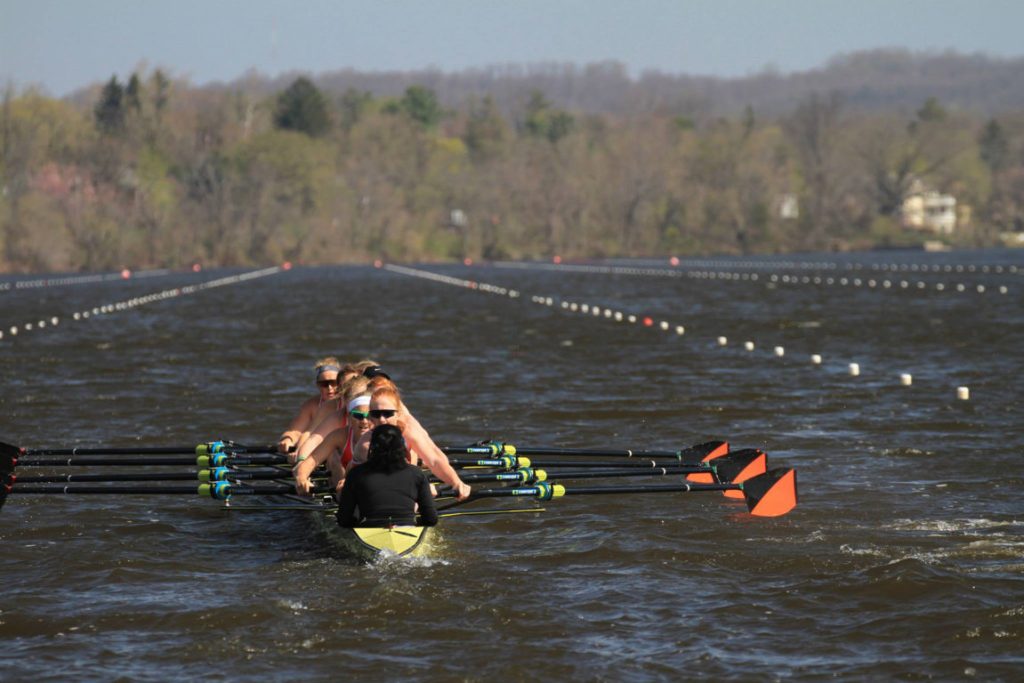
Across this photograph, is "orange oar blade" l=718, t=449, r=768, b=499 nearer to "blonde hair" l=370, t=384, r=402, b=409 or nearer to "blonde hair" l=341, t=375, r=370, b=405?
"blonde hair" l=341, t=375, r=370, b=405

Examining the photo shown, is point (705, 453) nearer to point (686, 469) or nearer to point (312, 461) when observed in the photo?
point (686, 469)

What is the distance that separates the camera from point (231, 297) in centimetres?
7150

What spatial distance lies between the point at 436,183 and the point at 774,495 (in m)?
161

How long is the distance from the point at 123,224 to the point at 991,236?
97.9 metres

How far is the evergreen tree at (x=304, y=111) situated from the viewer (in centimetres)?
17375

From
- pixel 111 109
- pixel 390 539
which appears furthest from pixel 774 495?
pixel 111 109

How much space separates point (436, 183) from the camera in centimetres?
17538

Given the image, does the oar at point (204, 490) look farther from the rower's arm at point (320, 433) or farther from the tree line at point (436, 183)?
the tree line at point (436, 183)

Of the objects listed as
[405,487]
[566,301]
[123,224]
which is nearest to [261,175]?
[123,224]

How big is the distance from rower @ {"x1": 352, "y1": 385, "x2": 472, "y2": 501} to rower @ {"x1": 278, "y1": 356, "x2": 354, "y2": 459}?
1.85 meters

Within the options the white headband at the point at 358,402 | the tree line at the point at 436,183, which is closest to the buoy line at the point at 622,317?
the white headband at the point at 358,402

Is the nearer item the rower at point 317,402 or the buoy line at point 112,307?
the rower at point 317,402

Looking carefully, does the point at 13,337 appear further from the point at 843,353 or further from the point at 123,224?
the point at 123,224

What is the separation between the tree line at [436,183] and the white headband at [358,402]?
4979 inches
